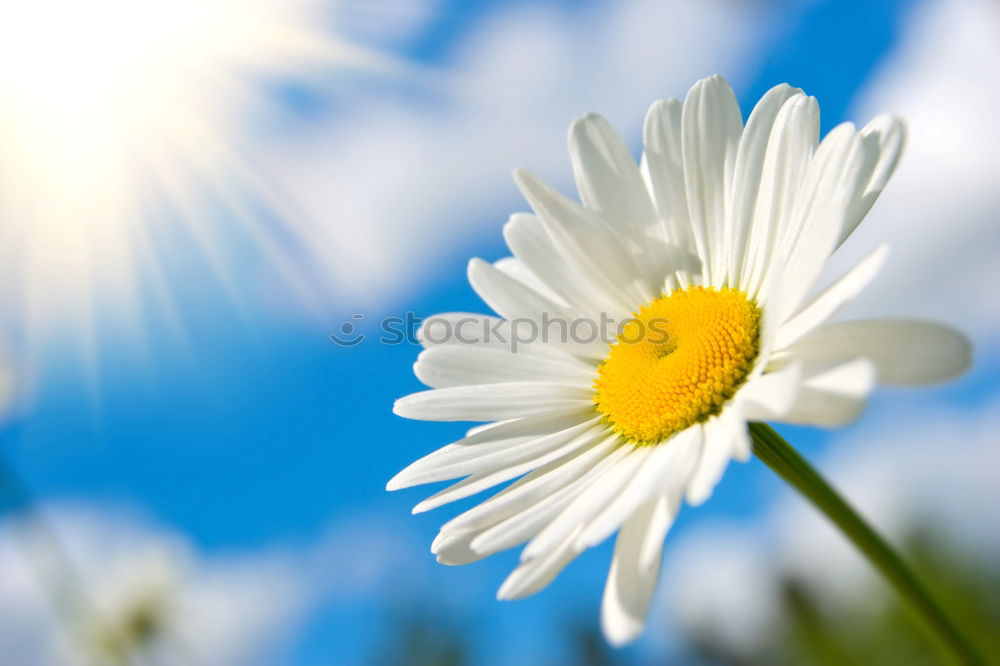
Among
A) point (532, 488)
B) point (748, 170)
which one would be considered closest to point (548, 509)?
point (532, 488)

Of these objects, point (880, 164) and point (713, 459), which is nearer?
point (713, 459)

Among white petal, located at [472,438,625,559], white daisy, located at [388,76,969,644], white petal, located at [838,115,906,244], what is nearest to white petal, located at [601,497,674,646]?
white daisy, located at [388,76,969,644]

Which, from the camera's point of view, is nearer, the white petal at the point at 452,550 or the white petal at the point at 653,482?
the white petal at the point at 653,482

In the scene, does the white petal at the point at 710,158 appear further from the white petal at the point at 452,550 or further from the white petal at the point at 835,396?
the white petal at the point at 452,550

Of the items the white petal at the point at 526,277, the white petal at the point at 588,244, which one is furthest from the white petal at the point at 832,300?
the white petal at the point at 526,277

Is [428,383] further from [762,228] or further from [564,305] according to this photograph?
[762,228]

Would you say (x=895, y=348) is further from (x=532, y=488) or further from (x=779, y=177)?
(x=532, y=488)

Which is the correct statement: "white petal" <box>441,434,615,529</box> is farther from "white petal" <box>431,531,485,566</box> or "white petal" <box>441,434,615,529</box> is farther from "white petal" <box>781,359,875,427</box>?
"white petal" <box>781,359,875,427</box>
